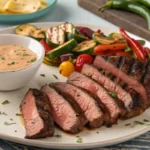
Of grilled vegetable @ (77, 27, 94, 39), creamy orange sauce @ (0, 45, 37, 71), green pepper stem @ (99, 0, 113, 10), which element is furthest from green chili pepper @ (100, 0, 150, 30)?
creamy orange sauce @ (0, 45, 37, 71)

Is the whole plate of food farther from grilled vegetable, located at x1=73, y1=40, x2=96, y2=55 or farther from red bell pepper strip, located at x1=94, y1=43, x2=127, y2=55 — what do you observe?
red bell pepper strip, located at x1=94, y1=43, x2=127, y2=55

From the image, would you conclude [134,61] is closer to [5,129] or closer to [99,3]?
[5,129]

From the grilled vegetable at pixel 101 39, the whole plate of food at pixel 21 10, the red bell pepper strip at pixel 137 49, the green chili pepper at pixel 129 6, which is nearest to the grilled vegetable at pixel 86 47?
the grilled vegetable at pixel 101 39

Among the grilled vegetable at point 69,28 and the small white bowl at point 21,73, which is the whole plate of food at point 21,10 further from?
the small white bowl at point 21,73

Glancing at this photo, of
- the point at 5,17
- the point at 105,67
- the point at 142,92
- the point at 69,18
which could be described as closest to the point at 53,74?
the point at 105,67

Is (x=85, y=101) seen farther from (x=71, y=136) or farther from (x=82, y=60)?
(x=82, y=60)

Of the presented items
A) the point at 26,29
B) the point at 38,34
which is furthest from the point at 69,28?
the point at 26,29
